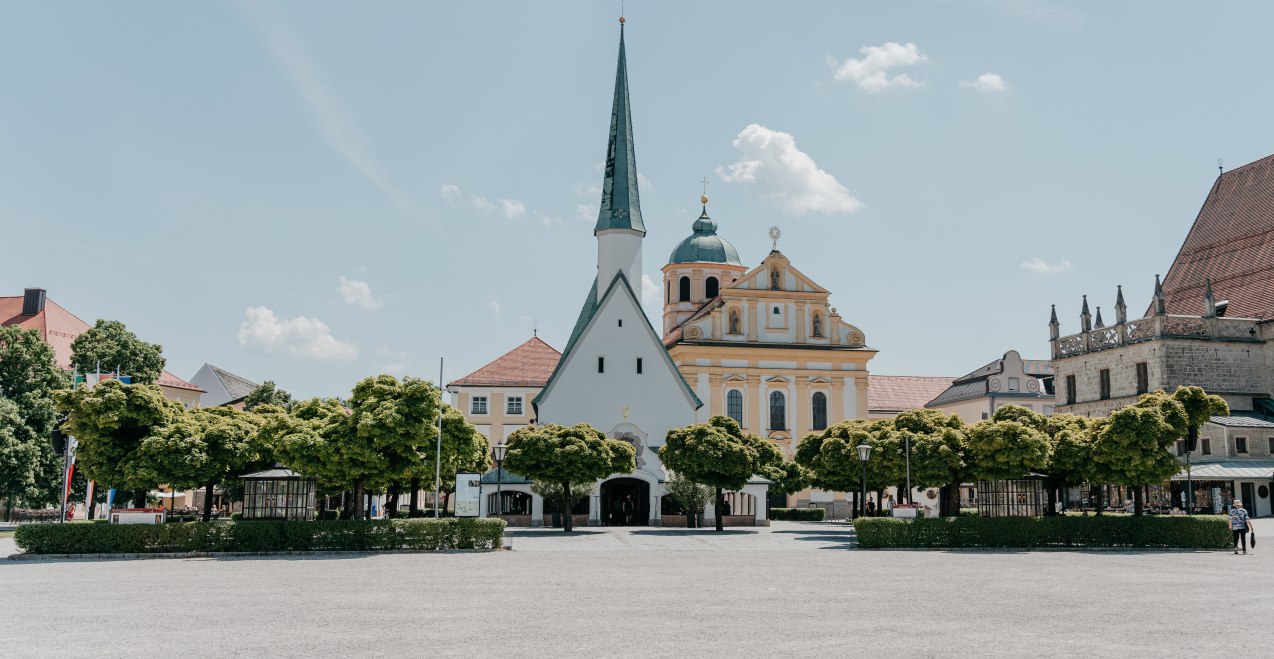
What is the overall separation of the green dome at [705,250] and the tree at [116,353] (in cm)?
4761

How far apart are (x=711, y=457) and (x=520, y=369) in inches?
1437

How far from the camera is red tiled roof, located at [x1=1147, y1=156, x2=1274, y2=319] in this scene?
212ft

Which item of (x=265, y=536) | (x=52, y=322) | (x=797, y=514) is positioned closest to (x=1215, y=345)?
(x=797, y=514)

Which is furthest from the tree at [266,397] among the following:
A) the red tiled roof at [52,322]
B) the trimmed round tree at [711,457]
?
the trimmed round tree at [711,457]

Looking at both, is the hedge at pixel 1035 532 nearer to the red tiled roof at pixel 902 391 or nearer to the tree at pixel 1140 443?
the tree at pixel 1140 443

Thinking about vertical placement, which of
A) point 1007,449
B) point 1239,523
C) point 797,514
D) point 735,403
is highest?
point 735,403

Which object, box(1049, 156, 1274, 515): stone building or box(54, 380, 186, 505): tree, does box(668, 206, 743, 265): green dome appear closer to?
box(1049, 156, 1274, 515): stone building

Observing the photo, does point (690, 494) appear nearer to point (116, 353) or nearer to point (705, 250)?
point (116, 353)

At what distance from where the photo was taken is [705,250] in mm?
92375

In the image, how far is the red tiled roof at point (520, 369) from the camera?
3108 inches

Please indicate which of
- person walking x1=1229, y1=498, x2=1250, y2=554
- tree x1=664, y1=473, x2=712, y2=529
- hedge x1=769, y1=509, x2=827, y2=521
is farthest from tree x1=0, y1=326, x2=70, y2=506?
person walking x1=1229, y1=498, x2=1250, y2=554

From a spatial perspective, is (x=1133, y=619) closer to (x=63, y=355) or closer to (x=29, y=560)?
(x=29, y=560)

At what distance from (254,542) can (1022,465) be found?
25.2m

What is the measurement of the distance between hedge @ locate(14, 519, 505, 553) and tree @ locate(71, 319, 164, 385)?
2751 centimetres
